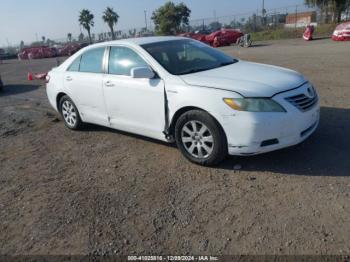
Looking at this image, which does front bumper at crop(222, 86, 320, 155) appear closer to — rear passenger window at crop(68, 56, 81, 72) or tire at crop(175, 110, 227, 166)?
tire at crop(175, 110, 227, 166)

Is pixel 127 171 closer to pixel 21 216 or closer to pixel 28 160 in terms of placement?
pixel 21 216

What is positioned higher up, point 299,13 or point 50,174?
point 299,13

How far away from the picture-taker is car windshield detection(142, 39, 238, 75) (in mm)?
4949

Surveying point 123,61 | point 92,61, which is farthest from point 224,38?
point 123,61

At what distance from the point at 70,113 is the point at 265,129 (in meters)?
3.95

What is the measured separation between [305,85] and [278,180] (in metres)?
1.32

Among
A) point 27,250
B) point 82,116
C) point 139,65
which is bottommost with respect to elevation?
point 27,250

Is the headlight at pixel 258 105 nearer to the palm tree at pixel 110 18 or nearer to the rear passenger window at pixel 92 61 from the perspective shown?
the rear passenger window at pixel 92 61

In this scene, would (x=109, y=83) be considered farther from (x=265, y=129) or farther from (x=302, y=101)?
(x=302, y=101)

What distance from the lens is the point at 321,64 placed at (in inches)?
496

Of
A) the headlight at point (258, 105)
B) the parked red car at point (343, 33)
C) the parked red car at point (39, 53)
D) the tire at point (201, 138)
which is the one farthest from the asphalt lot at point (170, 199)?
the parked red car at point (39, 53)

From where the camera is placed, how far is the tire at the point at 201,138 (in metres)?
4.30

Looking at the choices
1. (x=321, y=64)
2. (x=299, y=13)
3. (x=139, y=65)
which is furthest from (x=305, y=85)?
(x=299, y=13)

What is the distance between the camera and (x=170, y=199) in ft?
13.0
